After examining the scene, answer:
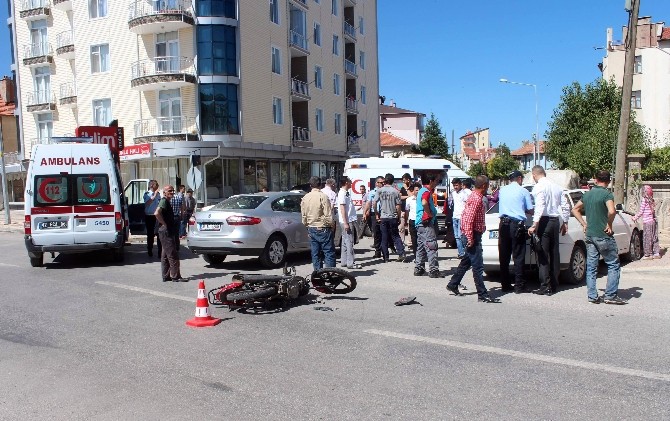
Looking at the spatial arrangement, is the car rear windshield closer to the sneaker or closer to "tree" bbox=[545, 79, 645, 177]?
the sneaker

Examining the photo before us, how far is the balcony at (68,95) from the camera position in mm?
36094

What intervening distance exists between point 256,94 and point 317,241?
24.6 meters

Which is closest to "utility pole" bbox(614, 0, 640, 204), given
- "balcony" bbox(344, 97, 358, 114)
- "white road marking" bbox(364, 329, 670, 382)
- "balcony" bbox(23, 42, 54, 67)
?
"white road marking" bbox(364, 329, 670, 382)

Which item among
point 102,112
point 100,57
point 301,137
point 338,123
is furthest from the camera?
point 338,123

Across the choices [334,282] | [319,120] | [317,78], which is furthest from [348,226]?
[317,78]

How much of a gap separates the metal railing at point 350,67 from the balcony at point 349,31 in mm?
1826

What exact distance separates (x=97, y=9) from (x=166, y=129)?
8.54 m

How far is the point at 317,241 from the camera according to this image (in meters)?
9.95

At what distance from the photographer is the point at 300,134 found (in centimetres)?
3775

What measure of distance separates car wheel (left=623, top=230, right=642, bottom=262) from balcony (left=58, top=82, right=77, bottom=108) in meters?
33.0

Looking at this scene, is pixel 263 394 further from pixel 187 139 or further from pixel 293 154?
pixel 293 154

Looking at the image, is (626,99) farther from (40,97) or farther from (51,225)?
(40,97)

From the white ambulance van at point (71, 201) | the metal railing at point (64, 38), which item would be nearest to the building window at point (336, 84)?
the metal railing at point (64, 38)

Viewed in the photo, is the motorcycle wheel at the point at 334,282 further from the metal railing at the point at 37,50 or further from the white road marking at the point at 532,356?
the metal railing at the point at 37,50
